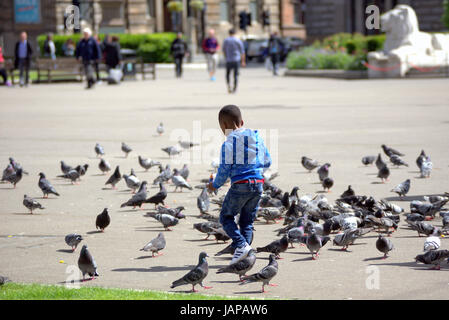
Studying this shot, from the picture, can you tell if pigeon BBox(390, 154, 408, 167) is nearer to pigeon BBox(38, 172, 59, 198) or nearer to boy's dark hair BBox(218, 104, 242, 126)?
pigeon BBox(38, 172, 59, 198)

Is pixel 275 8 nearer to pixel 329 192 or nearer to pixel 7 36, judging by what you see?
pixel 7 36

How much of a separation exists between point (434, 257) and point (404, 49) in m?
28.9

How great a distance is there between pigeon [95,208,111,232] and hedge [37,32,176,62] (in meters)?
42.4

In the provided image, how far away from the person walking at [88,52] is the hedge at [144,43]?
54.6 feet

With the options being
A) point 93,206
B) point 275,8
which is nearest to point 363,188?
point 93,206

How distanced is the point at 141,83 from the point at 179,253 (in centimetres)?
2990

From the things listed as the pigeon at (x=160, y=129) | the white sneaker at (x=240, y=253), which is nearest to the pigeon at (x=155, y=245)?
the white sneaker at (x=240, y=253)

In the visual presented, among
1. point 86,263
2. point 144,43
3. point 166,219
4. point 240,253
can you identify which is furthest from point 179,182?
point 144,43

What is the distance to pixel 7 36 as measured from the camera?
57.7 metres

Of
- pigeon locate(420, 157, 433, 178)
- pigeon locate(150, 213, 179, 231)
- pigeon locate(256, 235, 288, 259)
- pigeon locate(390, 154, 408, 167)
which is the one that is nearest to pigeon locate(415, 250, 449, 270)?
pigeon locate(256, 235, 288, 259)

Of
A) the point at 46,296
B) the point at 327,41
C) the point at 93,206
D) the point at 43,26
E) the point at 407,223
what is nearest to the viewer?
the point at 46,296

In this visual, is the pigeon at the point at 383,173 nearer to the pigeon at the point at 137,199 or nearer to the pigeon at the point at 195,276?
the pigeon at the point at 137,199

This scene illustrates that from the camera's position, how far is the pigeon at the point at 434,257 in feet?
22.8

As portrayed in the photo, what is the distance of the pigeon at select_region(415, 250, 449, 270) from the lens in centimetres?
696
